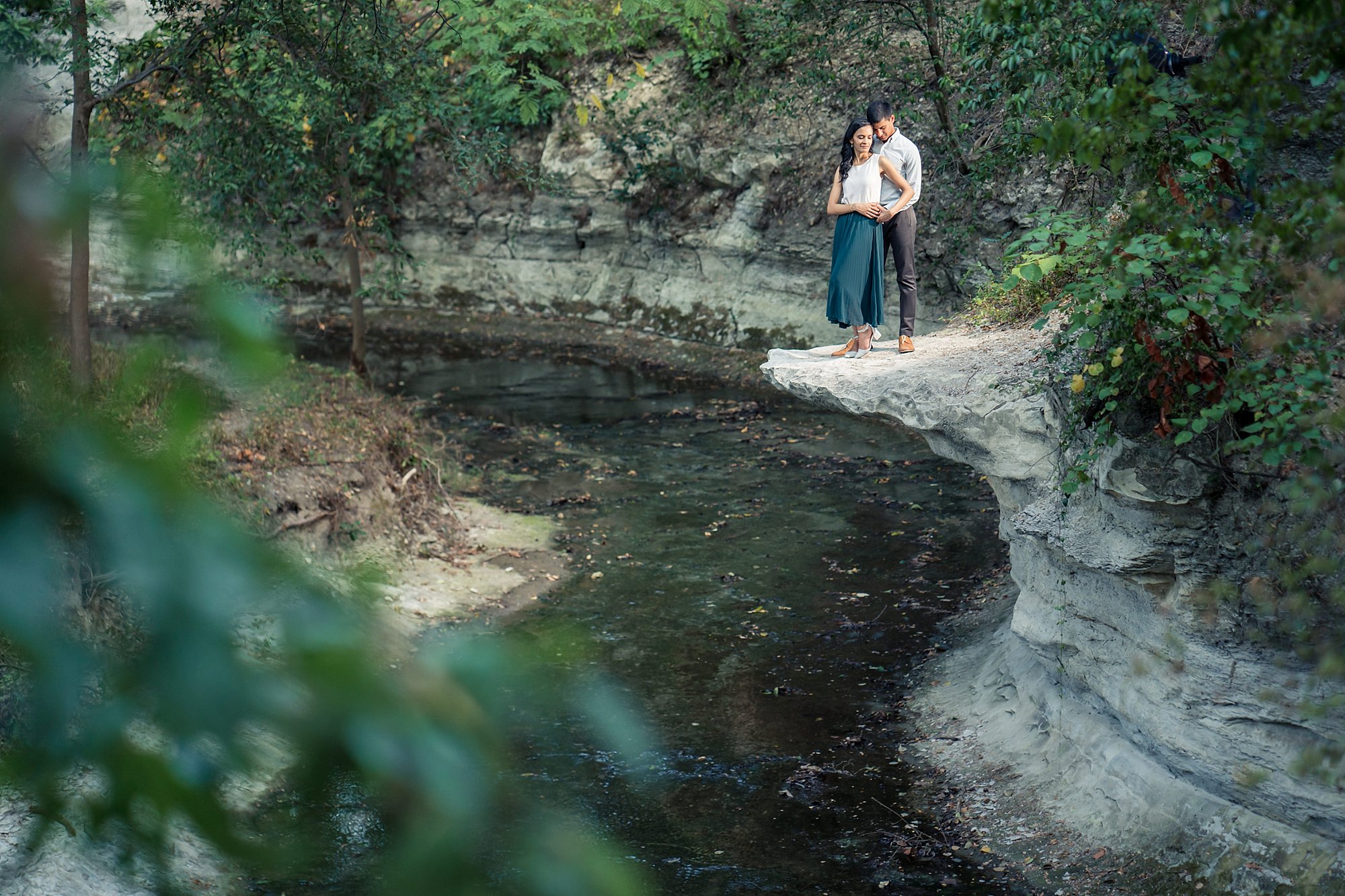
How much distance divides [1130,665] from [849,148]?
4566mm

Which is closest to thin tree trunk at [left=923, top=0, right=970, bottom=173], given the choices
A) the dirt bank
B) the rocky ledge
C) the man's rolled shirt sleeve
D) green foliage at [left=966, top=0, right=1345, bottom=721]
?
the man's rolled shirt sleeve

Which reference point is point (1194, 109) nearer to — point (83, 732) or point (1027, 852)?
point (1027, 852)

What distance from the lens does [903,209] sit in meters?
9.03

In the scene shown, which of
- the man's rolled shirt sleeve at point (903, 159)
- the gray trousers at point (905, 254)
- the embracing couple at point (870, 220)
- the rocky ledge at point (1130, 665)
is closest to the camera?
the rocky ledge at point (1130, 665)

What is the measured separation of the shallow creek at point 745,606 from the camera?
6480 millimetres

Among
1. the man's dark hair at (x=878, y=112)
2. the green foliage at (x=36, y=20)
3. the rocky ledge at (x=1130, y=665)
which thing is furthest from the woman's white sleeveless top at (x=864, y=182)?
the green foliage at (x=36, y=20)

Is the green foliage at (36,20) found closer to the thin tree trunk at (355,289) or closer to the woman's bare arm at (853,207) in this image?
the thin tree trunk at (355,289)

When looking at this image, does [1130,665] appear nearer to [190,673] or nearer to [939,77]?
[190,673]

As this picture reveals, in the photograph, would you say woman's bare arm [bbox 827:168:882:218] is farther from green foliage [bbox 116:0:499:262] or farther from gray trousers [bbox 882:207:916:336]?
green foliage [bbox 116:0:499:262]

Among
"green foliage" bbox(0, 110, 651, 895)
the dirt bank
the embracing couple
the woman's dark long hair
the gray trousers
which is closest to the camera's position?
"green foliage" bbox(0, 110, 651, 895)

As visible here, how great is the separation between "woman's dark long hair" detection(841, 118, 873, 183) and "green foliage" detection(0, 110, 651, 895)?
826 cm

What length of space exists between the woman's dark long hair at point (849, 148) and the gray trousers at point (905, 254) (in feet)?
1.69

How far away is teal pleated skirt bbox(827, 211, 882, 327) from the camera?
9016 millimetres

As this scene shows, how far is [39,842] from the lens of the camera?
1.05 metres
